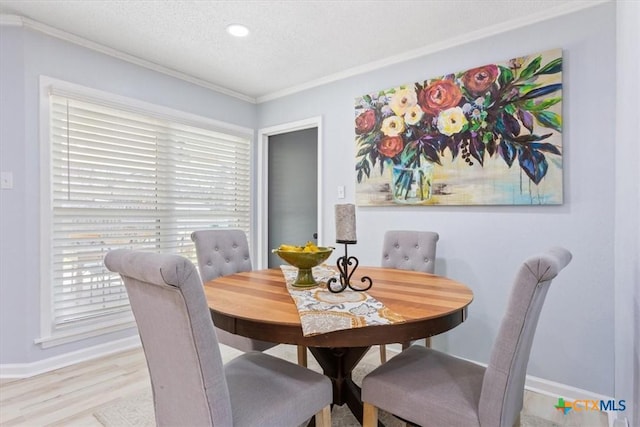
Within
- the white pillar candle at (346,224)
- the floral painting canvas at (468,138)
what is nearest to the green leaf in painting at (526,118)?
the floral painting canvas at (468,138)

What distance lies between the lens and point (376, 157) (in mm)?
2951

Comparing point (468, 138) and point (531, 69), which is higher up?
point (531, 69)

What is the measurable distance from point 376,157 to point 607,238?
165cm

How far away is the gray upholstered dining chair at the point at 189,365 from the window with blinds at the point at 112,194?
1.92m

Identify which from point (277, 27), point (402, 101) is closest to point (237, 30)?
point (277, 27)

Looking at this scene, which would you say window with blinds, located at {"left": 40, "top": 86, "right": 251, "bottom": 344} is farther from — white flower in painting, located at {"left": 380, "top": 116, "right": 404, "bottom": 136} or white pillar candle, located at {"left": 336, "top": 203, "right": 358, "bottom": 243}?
white pillar candle, located at {"left": 336, "top": 203, "right": 358, "bottom": 243}

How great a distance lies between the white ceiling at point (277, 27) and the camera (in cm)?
216

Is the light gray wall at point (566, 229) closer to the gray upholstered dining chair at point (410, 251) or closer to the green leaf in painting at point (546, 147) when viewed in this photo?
the green leaf in painting at point (546, 147)

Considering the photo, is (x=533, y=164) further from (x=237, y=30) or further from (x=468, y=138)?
(x=237, y=30)

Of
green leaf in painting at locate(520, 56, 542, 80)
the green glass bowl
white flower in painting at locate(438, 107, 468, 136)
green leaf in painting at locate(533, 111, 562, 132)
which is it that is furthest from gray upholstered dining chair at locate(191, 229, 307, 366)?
green leaf in painting at locate(520, 56, 542, 80)

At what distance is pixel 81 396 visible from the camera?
2088mm

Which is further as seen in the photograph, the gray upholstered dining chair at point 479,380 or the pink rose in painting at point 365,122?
the pink rose in painting at point 365,122

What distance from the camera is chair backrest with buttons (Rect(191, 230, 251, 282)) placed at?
7.23 feet

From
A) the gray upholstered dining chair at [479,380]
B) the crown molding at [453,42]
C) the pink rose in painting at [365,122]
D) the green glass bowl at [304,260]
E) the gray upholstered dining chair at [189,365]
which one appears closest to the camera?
the gray upholstered dining chair at [189,365]
